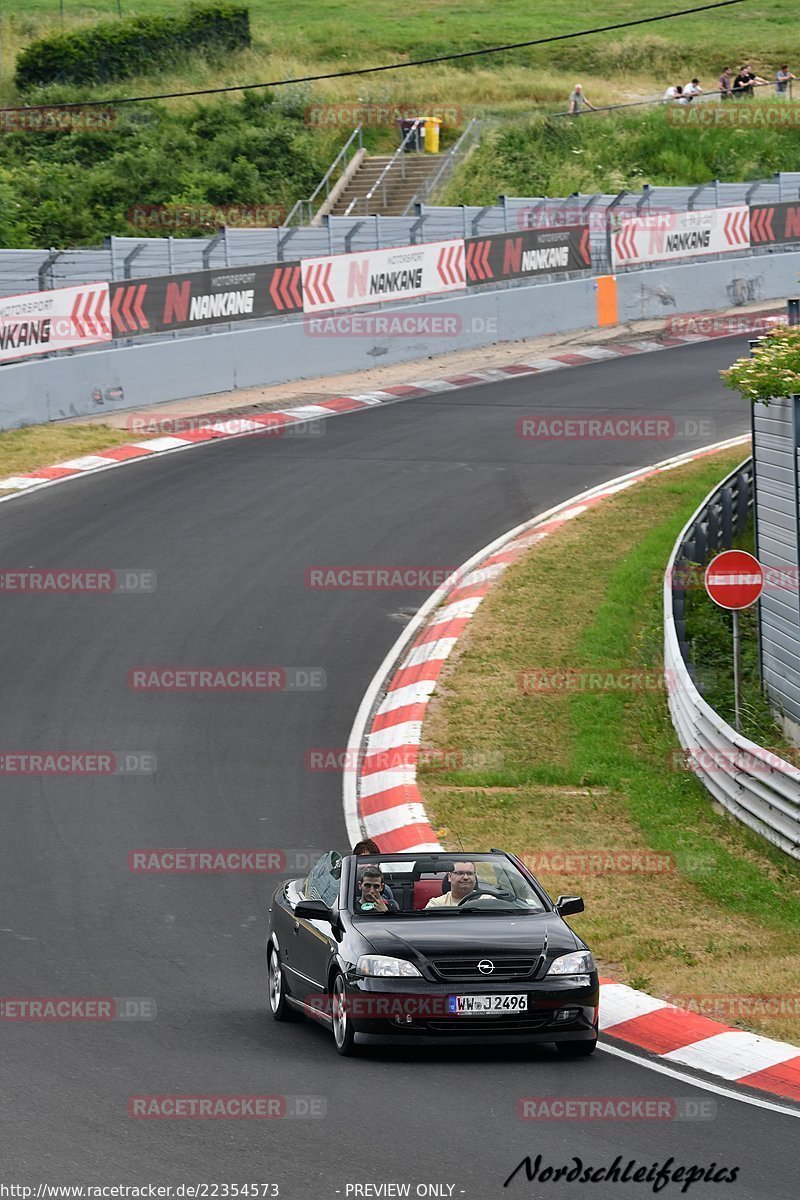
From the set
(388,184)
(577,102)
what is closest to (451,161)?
(388,184)

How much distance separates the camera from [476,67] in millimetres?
64250

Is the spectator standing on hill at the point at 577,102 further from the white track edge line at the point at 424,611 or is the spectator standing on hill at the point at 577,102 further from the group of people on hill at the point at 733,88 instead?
the white track edge line at the point at 424,611

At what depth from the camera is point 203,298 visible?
30.6 meters

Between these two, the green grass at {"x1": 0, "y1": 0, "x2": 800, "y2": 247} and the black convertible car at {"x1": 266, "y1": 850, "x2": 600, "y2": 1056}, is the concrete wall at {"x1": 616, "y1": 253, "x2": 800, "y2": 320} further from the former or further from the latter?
the black convertible car at {"x1": 266, "y1": 850, "x2": 600, "y2": 1056}

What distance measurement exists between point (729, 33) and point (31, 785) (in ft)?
207

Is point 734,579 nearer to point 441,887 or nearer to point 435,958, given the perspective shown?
point 441,887

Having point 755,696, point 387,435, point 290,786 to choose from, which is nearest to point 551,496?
point 387,435

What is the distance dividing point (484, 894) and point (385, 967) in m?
1.19

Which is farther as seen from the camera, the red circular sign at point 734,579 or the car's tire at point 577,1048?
the red circular sign at point 734,579

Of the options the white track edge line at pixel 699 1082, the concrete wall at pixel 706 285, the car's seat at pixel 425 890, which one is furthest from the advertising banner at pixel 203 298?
the white track edge line at pixel 699 1082

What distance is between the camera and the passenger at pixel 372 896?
1033 cm

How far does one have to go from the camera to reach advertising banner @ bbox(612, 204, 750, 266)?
38.3 m

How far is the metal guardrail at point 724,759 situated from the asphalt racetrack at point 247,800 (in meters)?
3.43

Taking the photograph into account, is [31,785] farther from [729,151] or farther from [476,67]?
[476,67]
